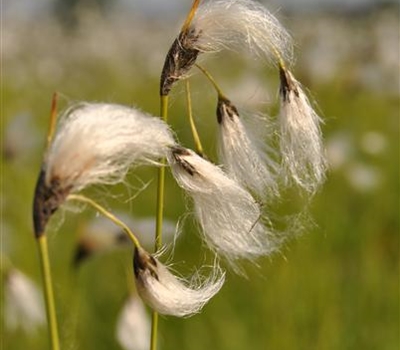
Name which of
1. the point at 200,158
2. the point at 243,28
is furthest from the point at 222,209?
the point at 243,28

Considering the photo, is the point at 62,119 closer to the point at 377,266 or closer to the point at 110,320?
the point at 110,320

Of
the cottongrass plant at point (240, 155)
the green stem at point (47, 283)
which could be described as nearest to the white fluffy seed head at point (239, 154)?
the cottongrass plant at point (240, 155)

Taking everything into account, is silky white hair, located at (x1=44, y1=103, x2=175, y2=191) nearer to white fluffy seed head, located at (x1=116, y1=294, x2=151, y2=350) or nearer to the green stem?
the green stem

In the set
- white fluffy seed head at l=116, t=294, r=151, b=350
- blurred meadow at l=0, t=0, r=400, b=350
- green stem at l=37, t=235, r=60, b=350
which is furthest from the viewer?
blurred meadow at l=0, t=0, r=400, b=350

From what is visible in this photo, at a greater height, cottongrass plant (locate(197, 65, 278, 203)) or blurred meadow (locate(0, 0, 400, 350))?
cottongrass plant (locate(197, 65, 278, 203))

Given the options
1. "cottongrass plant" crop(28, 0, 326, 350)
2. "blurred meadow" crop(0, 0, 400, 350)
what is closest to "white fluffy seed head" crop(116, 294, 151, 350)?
"blurred meadow" crop(0, 0, 400, 350)

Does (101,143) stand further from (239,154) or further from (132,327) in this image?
(132,327)
